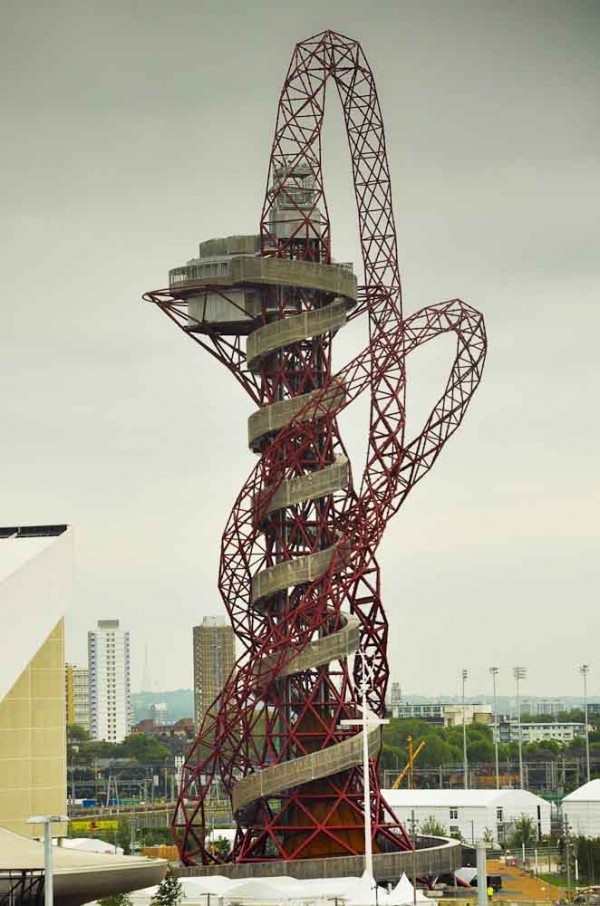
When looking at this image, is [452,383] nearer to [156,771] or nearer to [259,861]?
[259,861]

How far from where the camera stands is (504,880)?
79750 mm

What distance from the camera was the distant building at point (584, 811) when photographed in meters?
101

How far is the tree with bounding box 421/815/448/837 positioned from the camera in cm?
9419

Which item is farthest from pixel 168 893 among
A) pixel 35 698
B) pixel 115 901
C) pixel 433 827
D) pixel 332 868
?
pixel 433 827

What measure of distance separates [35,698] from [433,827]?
41.3 meters

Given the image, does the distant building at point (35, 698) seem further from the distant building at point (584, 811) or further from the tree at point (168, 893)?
the distant building at point (584, 811)

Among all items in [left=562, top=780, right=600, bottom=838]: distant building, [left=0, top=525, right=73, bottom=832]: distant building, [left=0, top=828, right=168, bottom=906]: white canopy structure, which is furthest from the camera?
[left=562, top=780, right=600, bottom=838]: distant building

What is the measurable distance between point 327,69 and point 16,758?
25.3 meters

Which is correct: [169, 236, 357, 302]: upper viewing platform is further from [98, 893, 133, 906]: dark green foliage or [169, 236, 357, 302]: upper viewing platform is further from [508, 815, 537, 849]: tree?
[508, 815, 537, 849]: tree

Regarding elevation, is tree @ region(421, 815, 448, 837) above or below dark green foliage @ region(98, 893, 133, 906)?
above

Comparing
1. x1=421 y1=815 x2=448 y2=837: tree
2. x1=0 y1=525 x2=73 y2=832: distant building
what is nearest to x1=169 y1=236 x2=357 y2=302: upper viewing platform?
x1=0 y1=525 x2=73 y2=832: distant building

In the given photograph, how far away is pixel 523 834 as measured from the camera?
97.8m

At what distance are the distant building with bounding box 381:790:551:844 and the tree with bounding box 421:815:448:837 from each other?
Result: 0.91 feet

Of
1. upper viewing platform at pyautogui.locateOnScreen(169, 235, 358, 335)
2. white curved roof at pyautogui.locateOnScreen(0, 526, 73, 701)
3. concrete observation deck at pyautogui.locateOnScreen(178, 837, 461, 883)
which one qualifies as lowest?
concrete observation deck at pyautogui.locateOnScreen(178, 837, 461, 883)
